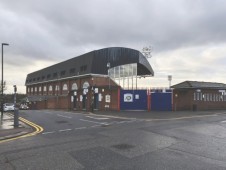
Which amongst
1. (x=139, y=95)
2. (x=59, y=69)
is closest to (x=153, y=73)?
(x=59, y=69)

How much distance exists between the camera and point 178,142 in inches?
424

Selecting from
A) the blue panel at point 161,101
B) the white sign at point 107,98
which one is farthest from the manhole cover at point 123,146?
the white sign at point 107,98

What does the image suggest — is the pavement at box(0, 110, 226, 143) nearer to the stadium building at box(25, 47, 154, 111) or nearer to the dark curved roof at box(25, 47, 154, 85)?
the stadium building at box(25, 47, 154, 111)

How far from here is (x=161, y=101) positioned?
35.2 metres

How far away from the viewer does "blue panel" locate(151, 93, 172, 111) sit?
35062 millimetres

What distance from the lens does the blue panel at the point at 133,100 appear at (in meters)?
35.7

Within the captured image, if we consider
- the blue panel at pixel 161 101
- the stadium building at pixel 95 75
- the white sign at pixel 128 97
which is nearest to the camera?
the blue panel at pixel 161 101

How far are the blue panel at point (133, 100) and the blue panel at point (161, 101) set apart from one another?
3.94 ft

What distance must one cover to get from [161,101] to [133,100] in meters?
3.78

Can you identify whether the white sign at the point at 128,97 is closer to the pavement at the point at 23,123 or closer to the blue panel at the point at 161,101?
the blue panel at the point at 161,101

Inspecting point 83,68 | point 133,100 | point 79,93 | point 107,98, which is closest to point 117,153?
point 133,100

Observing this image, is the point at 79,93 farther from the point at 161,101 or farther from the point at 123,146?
the point at 123,146

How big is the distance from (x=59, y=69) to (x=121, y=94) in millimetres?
37791

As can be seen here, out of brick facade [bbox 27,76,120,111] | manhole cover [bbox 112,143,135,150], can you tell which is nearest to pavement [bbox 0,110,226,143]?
manhole cover [bbox 112,143,135,150]
